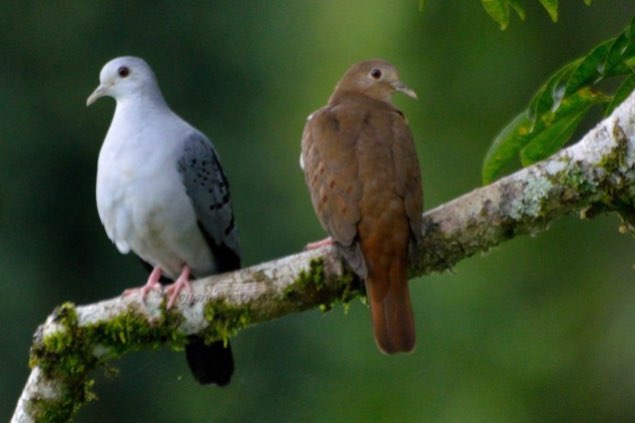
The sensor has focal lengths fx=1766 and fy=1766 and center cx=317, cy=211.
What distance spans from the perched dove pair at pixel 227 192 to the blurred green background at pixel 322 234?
5265mm

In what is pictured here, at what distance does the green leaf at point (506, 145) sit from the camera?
527 cm

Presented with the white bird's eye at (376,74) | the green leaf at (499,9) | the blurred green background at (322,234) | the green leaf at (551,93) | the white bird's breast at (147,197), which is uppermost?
the blurred green background at (322,234)

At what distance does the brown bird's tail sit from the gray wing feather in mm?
1122

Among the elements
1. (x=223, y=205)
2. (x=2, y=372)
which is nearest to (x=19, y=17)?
(x=2, y=372)

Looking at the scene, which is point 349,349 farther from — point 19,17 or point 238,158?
point 19,17

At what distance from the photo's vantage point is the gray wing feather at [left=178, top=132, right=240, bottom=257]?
21.3ft

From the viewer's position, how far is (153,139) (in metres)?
6.46

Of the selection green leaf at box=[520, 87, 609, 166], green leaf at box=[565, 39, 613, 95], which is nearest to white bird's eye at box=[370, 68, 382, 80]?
green leaf at box=[520, 87, 609, 166]

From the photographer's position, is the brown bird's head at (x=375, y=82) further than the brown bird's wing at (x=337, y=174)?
Yes

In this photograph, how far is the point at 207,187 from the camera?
21.5ft

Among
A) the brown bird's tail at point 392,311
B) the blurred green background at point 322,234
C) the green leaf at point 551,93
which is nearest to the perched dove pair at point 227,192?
the brown bird's tail at point 392,311

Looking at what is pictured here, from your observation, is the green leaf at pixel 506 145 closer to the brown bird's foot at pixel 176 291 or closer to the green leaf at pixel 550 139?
the green leaf at pixel 550 139

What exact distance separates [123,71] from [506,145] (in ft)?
6.77

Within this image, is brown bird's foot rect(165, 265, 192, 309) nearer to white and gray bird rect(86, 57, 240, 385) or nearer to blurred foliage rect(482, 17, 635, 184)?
white and gray bird rect(86, 57, 240, 385)
